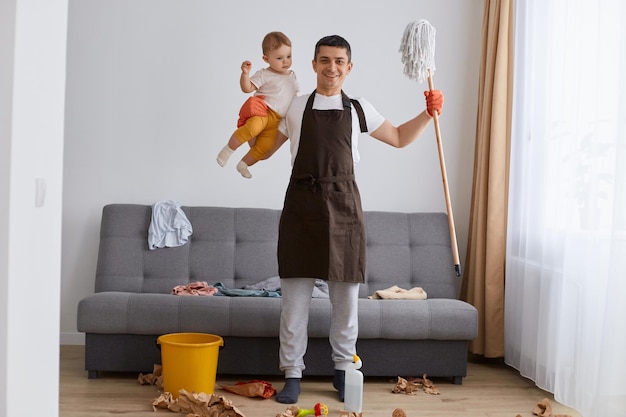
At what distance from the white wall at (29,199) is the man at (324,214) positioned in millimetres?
1194

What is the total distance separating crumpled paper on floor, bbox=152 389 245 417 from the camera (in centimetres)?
302

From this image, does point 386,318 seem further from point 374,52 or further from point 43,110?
point 43,110

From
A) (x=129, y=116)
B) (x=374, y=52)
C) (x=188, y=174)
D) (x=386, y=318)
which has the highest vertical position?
(x=374, y=52)

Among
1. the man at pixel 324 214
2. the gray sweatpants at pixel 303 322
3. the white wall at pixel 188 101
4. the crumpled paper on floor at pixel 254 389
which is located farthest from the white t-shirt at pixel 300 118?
the white wall at pixel 188 101

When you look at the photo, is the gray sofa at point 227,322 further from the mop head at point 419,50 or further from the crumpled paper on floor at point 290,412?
the mop head at point 419,50

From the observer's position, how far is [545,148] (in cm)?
359

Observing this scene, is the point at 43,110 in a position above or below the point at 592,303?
above

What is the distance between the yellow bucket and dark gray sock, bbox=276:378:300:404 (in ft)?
1.02

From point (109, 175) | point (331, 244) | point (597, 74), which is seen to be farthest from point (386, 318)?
point (109, 175)

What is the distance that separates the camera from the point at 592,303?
3.08m

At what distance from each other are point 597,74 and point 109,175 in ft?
9.14

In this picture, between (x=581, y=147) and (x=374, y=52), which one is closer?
(x=581, y=147)

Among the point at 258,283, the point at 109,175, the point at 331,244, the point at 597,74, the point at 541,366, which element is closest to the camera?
the point at 597,74

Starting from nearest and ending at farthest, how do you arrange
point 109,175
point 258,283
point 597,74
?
point 597,74 < point 258,283 < point 109,175
